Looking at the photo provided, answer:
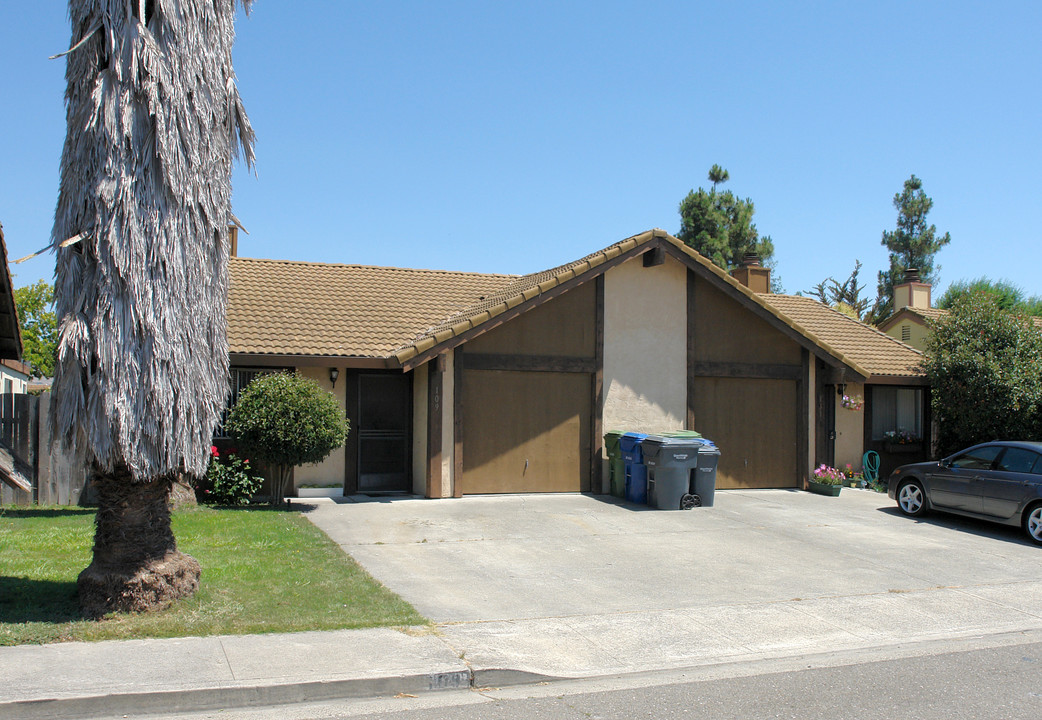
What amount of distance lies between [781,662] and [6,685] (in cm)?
554

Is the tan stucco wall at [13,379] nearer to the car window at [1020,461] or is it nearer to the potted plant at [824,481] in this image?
the potted plant at [824,481]

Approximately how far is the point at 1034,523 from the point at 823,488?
15.1 feet

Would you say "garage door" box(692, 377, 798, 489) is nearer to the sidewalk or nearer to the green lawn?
the sidewalk

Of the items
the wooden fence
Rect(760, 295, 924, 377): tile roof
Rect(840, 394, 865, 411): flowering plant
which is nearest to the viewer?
the wooden fence

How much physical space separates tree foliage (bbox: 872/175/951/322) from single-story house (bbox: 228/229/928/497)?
114 feet

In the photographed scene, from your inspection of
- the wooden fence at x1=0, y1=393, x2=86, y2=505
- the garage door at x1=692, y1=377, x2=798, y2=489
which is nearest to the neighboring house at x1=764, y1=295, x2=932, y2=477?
Answer: the garage door at x1=692, y1=377, x2=798, y2=489

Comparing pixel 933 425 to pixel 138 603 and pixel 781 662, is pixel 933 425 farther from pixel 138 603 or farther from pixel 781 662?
pixel 138 603

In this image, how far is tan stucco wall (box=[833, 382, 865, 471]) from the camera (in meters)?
18.3

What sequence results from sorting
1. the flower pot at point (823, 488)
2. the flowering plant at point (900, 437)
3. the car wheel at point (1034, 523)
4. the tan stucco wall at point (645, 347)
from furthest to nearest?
the flowering plant at point (900, 437) → the flower pot at point (823, 488) → the tan stucco wall at point (645, 347) → the car wheel at point (1034, 523)

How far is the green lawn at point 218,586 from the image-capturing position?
687cm

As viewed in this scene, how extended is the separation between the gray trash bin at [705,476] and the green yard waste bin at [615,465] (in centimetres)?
127

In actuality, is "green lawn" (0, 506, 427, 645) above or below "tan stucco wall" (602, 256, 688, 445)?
below

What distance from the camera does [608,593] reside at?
889 cm

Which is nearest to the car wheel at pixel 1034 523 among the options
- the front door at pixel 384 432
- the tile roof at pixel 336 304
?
the front door at pixel 384 432
